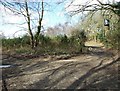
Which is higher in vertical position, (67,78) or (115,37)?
(115,37)

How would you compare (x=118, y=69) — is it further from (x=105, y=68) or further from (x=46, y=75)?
(x=46, y=75)

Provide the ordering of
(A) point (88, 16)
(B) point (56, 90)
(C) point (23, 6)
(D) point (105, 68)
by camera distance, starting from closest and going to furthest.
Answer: (B) point (56, 90)
(C) point (23, 6)
(D) point (105, 68)
(A) point (88, 16)

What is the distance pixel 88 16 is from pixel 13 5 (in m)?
10.6

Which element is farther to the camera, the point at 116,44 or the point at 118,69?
the point at 116,44

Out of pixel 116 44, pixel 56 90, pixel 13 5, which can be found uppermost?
A: pixel 13 5

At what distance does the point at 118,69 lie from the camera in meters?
8.91

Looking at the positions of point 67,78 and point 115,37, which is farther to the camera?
point 115,37

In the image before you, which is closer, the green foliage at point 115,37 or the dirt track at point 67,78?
the dirt track at point 67,78

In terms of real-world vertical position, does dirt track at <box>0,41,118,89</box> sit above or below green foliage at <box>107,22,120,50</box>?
below

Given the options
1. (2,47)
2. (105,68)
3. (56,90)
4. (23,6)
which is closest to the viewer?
(56,90)

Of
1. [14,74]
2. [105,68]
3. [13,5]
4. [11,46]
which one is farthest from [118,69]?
[11,46]

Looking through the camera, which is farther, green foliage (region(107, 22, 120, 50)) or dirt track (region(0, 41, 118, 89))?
green foliage (region(107, 22, 120, 50))

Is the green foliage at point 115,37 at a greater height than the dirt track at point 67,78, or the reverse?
the green foliage at point 115,37

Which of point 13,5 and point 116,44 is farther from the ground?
point 13,5
